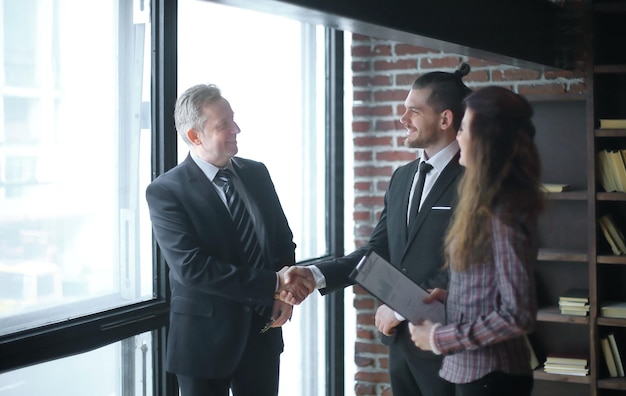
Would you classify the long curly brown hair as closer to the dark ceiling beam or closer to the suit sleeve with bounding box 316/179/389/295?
the dark ceiling beam

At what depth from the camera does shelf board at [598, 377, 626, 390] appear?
3709 millimetres

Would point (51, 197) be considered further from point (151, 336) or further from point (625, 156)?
point (625, 156)

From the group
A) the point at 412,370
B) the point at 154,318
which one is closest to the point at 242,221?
the point at 154,318

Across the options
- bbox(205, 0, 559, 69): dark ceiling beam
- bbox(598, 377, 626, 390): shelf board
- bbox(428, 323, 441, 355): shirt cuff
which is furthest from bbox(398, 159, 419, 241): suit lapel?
bbox(598, 377, 626, 390): shelf board

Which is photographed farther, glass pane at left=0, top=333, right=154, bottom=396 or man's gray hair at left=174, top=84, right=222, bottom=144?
man's gray hair at left=174, top=84, right=222, bottom=144

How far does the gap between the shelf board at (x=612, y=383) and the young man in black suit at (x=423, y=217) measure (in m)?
1.47

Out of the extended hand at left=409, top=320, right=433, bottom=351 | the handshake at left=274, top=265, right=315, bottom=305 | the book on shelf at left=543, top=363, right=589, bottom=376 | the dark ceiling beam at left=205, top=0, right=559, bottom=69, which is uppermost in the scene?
the dark ceiling beam at left=205, top=0, right=559, bottom=69

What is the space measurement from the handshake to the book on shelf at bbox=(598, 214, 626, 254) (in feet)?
5.69

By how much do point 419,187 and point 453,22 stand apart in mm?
579

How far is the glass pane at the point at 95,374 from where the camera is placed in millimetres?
2422

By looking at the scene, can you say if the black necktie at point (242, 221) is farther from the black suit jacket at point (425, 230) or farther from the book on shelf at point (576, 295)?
the book on shelf at point (576, 295)

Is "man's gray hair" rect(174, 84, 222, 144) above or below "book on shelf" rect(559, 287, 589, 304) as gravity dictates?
above

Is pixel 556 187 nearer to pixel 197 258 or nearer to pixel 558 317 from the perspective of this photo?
pixel 558 317

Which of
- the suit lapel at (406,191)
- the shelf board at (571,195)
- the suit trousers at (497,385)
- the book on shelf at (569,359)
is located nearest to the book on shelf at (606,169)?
the shelf board at (571,195)
